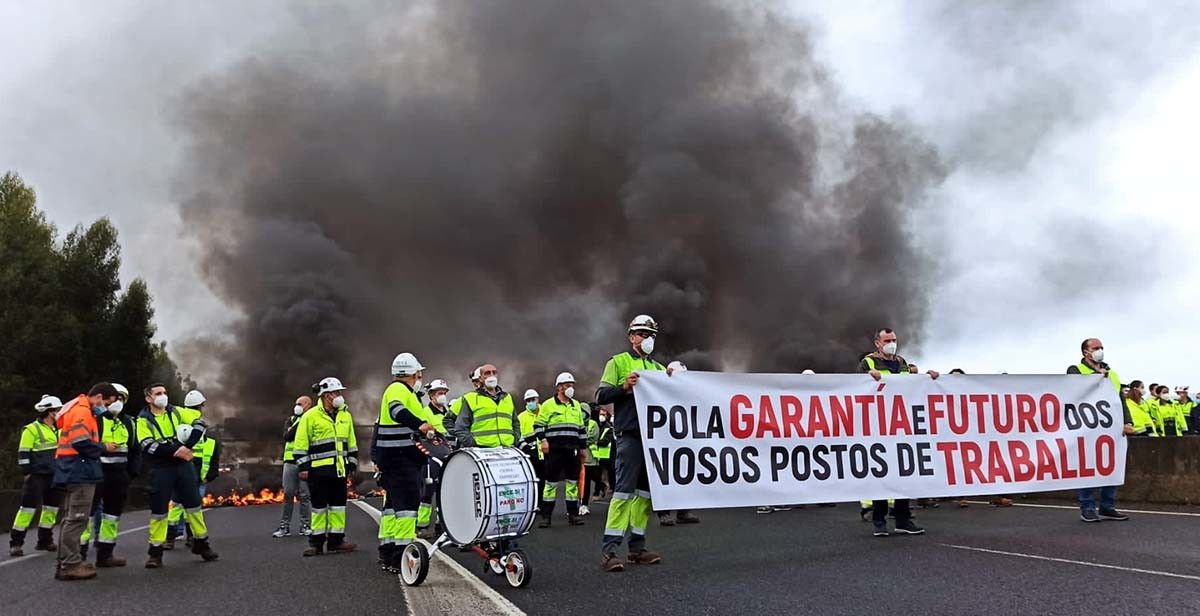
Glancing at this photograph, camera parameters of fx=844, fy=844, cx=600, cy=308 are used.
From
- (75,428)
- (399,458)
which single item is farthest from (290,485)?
(399,458)

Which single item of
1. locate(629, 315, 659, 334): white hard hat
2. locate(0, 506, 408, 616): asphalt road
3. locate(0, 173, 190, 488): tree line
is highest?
locate(0, 173, 190, 488): tree line

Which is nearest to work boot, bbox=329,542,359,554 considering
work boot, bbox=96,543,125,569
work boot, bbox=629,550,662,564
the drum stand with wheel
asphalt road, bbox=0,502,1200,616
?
asphalt road, bbox=0,502,1200,616

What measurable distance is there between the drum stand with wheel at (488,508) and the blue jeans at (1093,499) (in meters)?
6.74

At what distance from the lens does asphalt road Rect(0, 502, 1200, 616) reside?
5195mm

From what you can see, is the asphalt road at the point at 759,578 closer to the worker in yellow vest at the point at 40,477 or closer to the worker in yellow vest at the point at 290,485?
the worker in yellow vest at the point at 40,477

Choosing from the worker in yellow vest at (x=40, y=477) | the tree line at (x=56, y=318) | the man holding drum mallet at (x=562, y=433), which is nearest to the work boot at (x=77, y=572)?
the worker in yellow vest at (x=40, y=477)

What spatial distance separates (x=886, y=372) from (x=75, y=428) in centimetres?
821

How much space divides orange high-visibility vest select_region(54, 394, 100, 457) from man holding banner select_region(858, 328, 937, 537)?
7825 millimetres

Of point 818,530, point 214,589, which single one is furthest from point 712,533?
point 214,589

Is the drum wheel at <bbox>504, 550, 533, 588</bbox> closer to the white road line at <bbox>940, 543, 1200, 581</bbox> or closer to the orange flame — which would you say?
the white road line at <bbox>940, 543, 1200, 581</bbox>

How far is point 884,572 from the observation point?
6.30 metres

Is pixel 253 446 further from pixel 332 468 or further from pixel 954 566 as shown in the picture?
pixel 954 566

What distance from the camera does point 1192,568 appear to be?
6160 millimetres

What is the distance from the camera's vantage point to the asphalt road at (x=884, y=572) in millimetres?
5086
